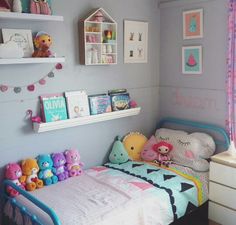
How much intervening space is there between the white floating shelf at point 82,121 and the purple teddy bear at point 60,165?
0.83 feet

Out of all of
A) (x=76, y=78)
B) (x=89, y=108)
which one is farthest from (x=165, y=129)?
(x=76, y=78)

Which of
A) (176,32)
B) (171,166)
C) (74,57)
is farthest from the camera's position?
(176,32)

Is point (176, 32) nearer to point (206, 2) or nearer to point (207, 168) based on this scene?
point (206, 2)

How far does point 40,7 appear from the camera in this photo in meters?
2.46

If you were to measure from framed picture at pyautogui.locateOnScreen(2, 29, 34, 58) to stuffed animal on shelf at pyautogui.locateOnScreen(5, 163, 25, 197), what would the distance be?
2.86ft

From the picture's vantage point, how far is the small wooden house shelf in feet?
9.27

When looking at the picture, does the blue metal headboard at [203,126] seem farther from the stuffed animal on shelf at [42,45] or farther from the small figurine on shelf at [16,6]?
the small figurine on shelf at [16,6]

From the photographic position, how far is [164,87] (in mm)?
3572

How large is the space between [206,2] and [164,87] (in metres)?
0.98

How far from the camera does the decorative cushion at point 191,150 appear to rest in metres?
2.98

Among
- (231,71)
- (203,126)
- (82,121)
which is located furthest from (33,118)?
(231,71)

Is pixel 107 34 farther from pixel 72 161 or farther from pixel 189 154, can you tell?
pixel 189 154

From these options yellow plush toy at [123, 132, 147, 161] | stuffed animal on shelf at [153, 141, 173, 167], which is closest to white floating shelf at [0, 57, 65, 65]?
yellow plush toy at [123, 132, 147, 161]

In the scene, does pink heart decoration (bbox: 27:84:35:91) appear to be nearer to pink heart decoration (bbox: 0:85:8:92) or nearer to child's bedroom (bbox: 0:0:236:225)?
child's bedroom (bbox: 0:0:236:225)
